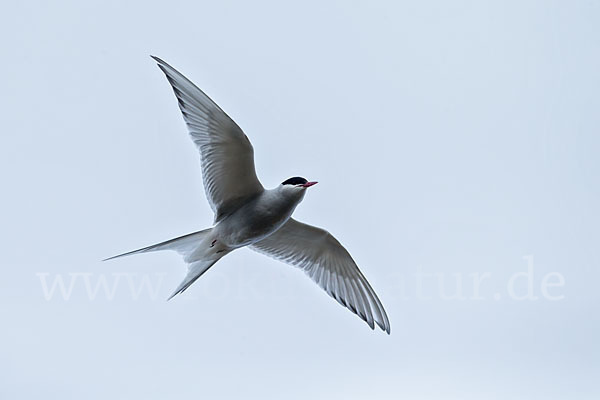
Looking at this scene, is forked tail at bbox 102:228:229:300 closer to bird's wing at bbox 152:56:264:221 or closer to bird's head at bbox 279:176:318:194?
bird's wing at bbox 152:56:264:221

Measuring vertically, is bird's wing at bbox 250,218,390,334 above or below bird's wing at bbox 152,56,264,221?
below

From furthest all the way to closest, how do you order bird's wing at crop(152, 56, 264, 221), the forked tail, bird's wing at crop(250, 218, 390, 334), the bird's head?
bird's wing at crop(250, 218, 390, 334) < the forked tail < the bird's head < bird's wing at crop(152, 56, 264, 221)

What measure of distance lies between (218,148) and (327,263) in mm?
1405

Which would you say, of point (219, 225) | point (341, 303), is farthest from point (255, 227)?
point (341, 303)

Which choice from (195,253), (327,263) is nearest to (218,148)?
(195,253)

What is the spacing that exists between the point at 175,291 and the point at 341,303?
1385 mm

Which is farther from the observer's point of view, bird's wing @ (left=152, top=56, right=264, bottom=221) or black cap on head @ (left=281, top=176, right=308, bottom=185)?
black cap on head @ (left=281, top=176, right=308, bottom=185)

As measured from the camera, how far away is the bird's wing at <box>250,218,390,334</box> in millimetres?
6266

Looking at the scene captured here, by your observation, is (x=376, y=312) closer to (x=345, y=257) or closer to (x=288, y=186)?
(x=345, y=257)

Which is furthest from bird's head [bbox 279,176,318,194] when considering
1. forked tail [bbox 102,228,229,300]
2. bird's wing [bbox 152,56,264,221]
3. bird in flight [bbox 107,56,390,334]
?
forked tail [bbox 102,228,229,300]

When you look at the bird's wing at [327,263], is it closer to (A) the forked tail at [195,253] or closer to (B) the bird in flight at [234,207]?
(B) the bird in flight at [234,207]

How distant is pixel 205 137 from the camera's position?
5523mm

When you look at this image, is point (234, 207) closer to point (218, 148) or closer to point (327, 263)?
A: point (218, 148)

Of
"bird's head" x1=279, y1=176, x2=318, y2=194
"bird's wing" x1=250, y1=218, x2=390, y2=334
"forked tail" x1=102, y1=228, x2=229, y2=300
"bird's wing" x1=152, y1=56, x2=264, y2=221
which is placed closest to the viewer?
"bird's wing" x1=152, y1=56, x2=264, y2=221
